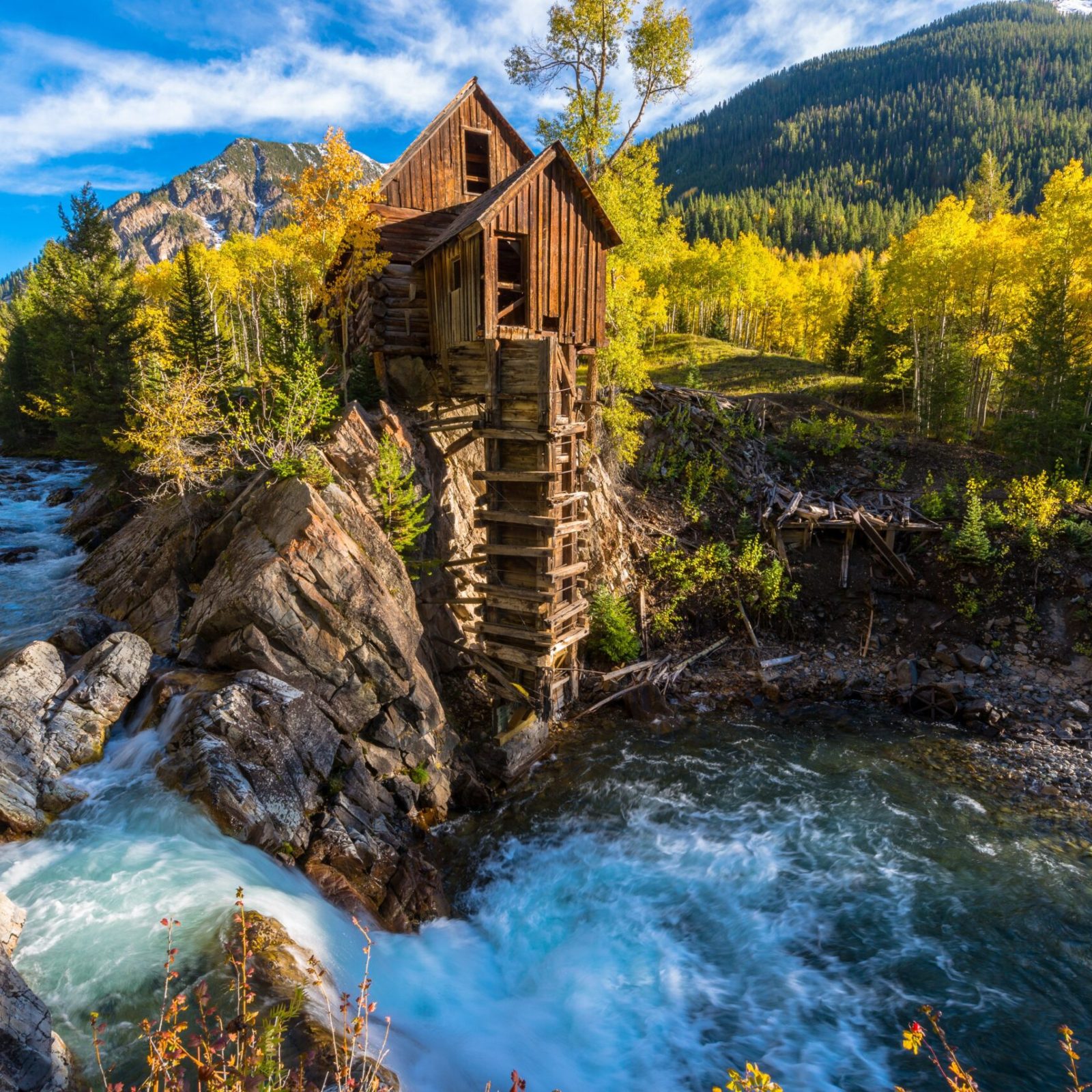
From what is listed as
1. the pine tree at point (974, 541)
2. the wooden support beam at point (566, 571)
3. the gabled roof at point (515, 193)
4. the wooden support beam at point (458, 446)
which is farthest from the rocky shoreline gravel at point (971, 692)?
the gabled roof at point (515, 193)

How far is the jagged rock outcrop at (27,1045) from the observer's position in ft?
16.5

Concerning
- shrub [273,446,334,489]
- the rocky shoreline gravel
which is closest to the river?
the rocky shoreline gravel

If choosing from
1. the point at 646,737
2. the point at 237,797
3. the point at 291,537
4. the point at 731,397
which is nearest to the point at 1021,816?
the point at 646,737

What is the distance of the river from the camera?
777 centimetres

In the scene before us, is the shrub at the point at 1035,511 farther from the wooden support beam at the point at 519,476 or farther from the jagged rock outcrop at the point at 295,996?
the jagged rock outcrop at the point at 295,996

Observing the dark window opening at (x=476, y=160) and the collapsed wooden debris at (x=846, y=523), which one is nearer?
the dark window opening at (x=476, y=160)

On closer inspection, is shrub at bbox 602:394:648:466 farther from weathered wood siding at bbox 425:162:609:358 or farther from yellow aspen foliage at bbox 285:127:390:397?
yellow aspen foliage at bbox 285:127:390:397

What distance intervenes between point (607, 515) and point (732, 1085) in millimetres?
17858

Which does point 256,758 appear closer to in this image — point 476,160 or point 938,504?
point 476,160

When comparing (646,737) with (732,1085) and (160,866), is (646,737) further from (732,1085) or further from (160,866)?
(732,1085)

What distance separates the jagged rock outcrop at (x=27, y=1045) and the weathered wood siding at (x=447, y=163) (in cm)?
1956

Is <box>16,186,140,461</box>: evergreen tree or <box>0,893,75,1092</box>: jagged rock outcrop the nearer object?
<box>0,893,75,1092</box>: jagged rock outcrop

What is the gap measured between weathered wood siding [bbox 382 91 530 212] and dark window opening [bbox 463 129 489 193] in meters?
0.13

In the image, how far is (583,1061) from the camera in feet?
27.0
